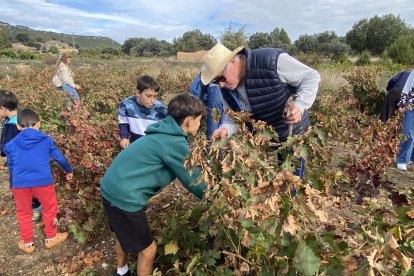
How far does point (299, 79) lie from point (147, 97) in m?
1.51

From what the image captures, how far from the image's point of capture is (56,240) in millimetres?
3170

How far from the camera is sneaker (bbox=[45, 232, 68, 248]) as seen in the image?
3131 mm

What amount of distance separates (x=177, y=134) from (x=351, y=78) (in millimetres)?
6707

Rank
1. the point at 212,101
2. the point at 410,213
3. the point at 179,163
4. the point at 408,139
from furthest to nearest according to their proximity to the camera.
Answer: the point at 408,139, the point at 212,101, the point at 179,163, the point at 410,213

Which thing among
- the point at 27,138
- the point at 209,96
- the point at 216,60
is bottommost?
the point at 27,138

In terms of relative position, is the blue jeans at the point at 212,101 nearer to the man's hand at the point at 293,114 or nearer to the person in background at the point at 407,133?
the man's hand at the point at 293,114

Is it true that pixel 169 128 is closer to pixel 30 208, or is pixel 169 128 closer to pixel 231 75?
pixel 231 75

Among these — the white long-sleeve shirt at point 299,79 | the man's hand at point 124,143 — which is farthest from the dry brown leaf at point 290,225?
the man's hand at point 124,143

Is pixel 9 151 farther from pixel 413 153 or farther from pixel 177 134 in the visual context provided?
pixel 413 153

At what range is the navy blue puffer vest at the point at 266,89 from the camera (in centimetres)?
251

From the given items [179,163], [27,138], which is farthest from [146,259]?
[27,138]

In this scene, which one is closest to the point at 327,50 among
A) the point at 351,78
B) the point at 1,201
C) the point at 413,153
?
the point at 351,78

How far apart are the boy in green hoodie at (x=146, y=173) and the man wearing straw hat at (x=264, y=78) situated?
0.49m

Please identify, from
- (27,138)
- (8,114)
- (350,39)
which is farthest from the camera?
(350,39)
